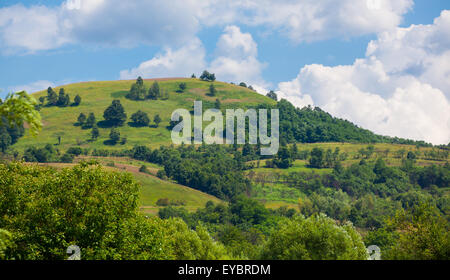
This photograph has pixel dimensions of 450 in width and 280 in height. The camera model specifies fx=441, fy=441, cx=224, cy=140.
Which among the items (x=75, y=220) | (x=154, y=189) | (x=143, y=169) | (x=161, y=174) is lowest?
(x=154, y=189)

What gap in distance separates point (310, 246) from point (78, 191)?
2201 centimetres

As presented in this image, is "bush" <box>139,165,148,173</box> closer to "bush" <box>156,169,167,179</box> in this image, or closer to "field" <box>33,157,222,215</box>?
"field" <box>33,157,222,215</box>

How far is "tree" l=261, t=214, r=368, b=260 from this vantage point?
40.2 m

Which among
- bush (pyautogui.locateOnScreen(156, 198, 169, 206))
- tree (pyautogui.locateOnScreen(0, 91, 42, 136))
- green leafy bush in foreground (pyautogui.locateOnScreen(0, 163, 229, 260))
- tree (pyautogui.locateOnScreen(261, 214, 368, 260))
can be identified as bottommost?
bush (pyautogui.locateOnScreen(156, 198, 169, 206))

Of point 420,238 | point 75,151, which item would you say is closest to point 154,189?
point 75,151

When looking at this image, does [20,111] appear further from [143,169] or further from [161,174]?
[161,174]

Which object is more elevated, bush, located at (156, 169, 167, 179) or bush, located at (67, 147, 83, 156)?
bush, located at (67, 147, 83, 156)

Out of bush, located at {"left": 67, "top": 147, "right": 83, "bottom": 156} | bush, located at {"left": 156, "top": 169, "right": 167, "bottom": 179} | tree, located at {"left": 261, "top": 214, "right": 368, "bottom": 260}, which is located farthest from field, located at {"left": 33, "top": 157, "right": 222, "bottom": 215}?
tree, located at {"left": 261, "top": 214, "right": 368, "bottom": 260}

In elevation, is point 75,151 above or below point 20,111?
below

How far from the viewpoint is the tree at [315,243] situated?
40250mm

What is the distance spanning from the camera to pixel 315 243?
42.1 m

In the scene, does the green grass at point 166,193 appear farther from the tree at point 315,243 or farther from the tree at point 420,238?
the tree at point 420,238

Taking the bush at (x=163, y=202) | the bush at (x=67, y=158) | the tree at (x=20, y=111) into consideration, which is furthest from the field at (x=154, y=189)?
the tree at (x=20, y=111)
